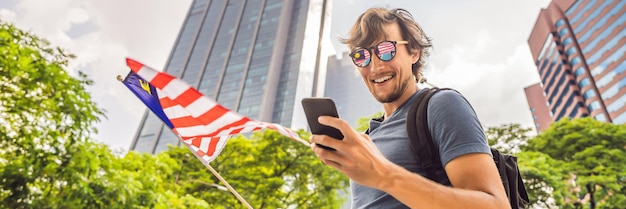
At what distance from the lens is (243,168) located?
1720cm

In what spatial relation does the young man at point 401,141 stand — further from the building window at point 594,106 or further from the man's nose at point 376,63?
the building window at point 594,106

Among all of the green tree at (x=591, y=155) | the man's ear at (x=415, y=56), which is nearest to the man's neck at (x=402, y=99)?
the man's ear at (x=415, y=56)

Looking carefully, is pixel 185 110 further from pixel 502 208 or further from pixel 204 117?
pixel 502 208

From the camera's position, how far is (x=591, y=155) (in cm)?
1498

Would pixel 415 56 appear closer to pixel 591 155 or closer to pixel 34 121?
pixel 34 121

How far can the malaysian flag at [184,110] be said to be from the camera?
2.58 m

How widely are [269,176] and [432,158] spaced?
16364 mm

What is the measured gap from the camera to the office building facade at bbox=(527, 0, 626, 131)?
42.5 m

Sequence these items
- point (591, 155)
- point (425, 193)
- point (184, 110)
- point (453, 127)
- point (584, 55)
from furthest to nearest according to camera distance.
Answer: point (584, 55) < point (591, 155) < point (184, 110) < point (453, 127) < point (425, 193)

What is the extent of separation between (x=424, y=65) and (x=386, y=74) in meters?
0.46

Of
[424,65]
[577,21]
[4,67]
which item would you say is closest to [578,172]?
[424,65]

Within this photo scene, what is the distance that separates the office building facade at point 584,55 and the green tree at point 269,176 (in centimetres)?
4157

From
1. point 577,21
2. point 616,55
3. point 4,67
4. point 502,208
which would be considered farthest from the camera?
point 577,21

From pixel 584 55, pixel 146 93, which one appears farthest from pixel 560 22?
pixel 146 93
